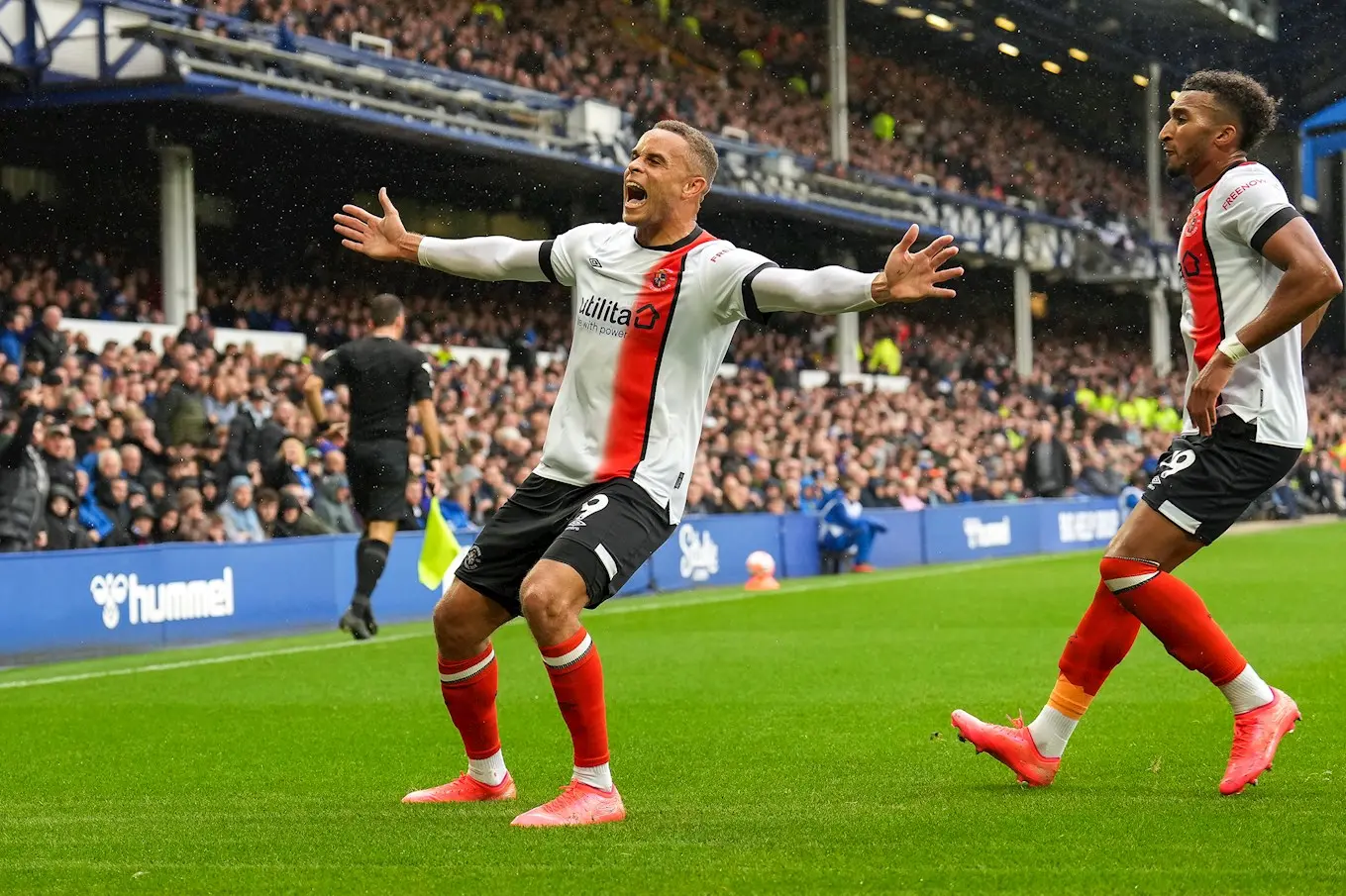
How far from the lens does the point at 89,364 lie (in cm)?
1652

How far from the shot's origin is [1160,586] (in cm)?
593

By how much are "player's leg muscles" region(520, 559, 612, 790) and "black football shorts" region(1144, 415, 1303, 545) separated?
1915 millimetres

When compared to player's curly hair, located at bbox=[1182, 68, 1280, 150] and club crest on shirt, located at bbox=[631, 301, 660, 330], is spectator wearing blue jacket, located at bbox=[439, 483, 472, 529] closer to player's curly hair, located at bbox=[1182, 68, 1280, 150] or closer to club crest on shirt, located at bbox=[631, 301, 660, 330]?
club crest on shirt, located at bbox=[631, 301, 660, 330]

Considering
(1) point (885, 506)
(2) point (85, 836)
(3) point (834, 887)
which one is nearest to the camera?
→ (3) point (834, 887)

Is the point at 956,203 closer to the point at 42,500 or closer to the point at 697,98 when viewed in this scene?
the point at 697,98

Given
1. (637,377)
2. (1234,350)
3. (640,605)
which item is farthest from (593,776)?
(640,605)

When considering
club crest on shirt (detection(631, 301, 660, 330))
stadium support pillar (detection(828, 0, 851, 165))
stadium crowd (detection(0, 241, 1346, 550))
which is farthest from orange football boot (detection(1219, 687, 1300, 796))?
stadium support pillar (detection(828, 0, 851, 165))

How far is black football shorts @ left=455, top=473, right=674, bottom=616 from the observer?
18.3 ft

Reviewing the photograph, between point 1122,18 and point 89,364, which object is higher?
point 1122,18

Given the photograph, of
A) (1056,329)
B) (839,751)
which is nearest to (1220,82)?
(839,751)

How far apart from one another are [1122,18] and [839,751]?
38.5 m

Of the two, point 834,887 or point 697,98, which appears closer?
point 834,887

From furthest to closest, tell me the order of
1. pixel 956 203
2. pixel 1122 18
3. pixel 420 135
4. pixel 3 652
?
pixel 1122 18, pixel 956 203, pixel 420 135, pixel 3 652

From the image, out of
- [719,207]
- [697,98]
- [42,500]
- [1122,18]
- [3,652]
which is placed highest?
[1122,18]
